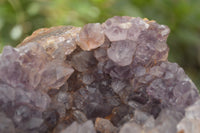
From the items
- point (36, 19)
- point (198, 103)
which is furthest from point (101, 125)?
point (36, 19)

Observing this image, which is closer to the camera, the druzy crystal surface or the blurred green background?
the druzy crystal surface

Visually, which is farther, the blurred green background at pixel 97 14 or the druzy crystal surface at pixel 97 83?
the blurred green background at pixel 97 14

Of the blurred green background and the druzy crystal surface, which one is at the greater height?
the druzy crystal surface

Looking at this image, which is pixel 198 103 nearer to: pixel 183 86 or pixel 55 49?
pixel 183 86

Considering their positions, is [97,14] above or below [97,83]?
below
